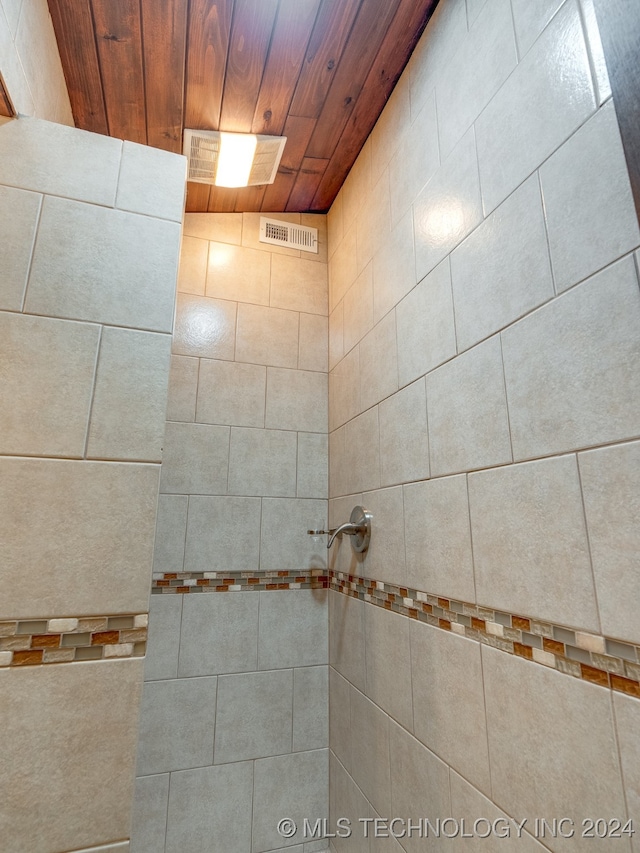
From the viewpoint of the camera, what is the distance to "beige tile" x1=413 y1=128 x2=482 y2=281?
103cm

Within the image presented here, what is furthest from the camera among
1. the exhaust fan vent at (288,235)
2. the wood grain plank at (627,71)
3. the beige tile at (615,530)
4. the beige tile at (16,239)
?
the exhaust fan vent at (288,235)

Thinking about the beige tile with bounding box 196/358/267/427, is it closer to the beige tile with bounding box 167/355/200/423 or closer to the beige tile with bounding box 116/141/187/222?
the beige tile with bounding box 167/355/200/423

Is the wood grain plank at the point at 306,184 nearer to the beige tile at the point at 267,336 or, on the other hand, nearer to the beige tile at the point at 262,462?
the beige tile at the point at 267,336

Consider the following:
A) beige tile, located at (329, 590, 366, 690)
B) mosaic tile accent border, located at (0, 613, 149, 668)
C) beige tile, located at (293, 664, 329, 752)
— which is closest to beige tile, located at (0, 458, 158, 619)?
mosaic tile accent border, located at (0, 613, 149, 668)

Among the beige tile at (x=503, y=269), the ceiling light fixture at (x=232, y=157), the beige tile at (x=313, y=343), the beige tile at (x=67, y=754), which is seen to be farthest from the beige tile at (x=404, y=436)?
the ceiling light fixture at (x=232, y=157)

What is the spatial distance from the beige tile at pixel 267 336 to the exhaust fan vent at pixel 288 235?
0.33 metres

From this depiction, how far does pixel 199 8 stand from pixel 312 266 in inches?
39.1

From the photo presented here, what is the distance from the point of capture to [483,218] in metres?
0.98

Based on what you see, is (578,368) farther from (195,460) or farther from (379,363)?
(195,460)

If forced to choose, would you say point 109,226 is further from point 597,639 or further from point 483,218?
point 597,639

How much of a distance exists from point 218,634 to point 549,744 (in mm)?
1153

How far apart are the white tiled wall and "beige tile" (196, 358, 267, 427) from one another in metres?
0.51

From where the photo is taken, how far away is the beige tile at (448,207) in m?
1.03

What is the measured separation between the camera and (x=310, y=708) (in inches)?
64.0
